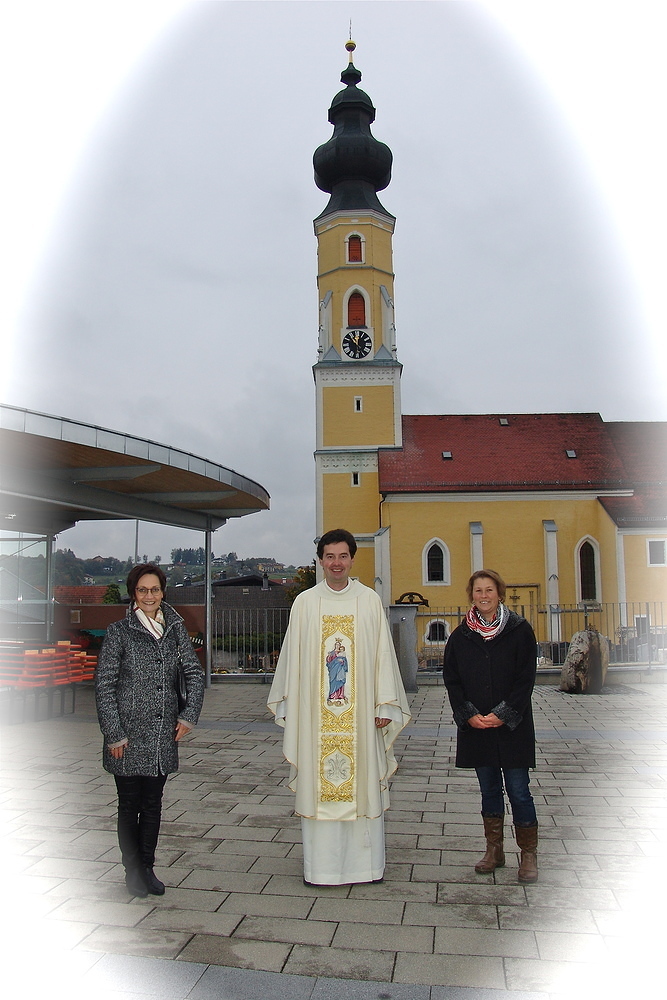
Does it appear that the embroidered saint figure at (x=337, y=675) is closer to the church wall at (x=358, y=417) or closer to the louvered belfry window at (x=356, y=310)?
the church wall at (x=358, y=417)

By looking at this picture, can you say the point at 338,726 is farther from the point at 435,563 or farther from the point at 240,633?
the point at 435,563

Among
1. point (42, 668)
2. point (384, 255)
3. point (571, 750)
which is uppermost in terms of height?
point (384, 255)

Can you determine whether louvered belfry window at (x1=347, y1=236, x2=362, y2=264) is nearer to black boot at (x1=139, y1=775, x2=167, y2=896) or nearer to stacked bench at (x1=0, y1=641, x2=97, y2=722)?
stacked bench at (x1=0, y1=641, x2=97, y2=722)

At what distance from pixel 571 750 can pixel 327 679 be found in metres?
4.92

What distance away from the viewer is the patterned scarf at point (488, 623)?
4.93 meters

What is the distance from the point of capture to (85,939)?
3.76m

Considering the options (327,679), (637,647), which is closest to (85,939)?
(327,679)

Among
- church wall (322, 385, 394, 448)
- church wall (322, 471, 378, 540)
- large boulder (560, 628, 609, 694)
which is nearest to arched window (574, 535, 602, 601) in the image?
church wall (322, 471, 378, 540)

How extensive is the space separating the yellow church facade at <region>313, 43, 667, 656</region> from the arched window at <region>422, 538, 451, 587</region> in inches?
2.3

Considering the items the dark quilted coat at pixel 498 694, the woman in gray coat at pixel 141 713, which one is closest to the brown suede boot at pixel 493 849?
the dark quilted coat at pixel 498 694

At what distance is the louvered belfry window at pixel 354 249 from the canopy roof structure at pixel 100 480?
2324 cm

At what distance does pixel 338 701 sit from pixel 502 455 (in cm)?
3158

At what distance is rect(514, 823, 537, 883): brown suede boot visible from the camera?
463 cm

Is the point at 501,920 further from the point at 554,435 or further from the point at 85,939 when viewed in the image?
the point at 554,435
